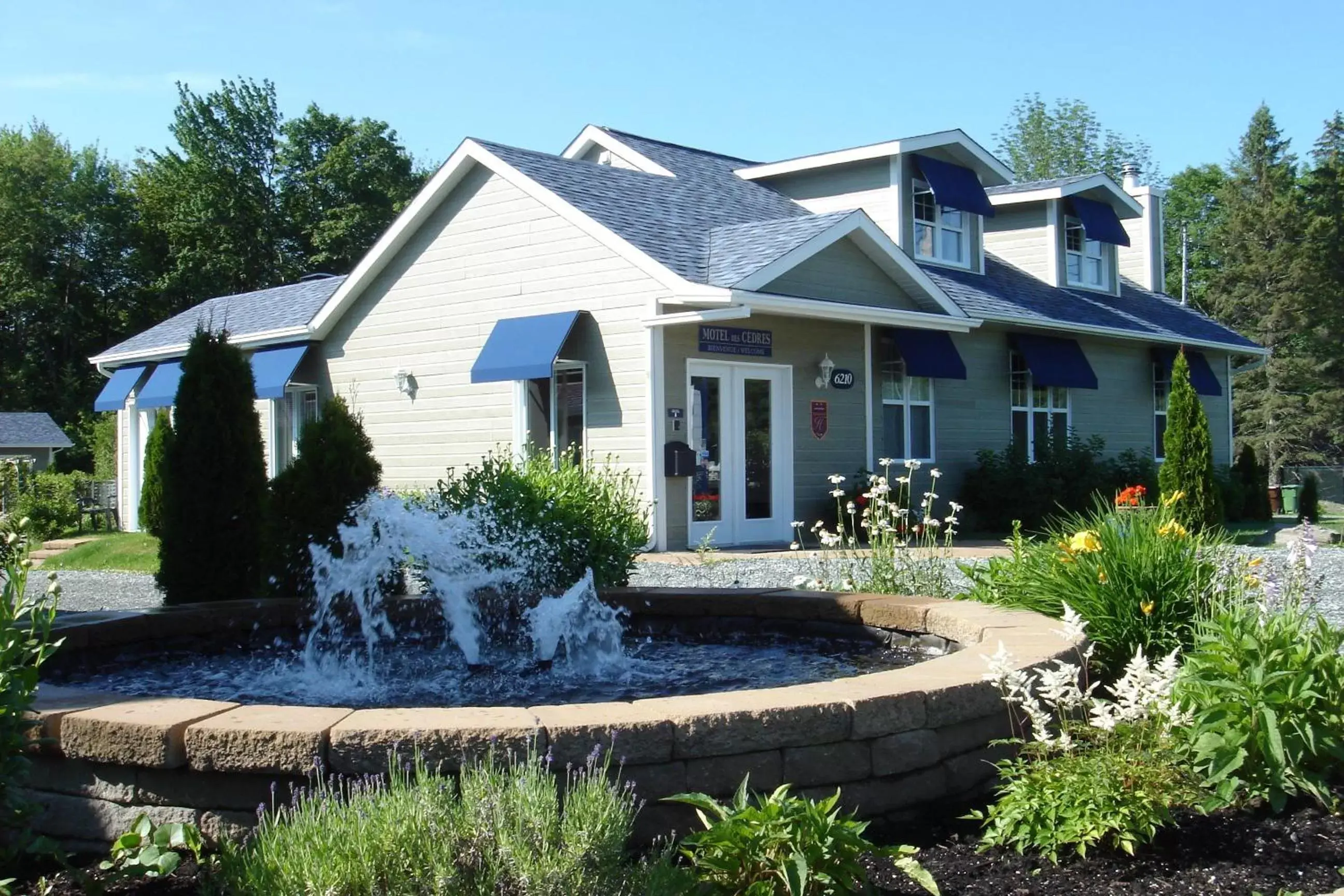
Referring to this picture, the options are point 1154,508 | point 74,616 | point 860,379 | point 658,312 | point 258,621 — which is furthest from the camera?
point 860,379

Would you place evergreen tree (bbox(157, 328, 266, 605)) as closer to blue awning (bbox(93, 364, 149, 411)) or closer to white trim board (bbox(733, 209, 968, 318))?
white trim board (bbox(733, 209, 968, 318))

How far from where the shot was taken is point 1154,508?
26.1 ft

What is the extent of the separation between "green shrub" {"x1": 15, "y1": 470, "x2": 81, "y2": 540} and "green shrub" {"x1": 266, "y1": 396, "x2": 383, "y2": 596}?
15724 millimetres

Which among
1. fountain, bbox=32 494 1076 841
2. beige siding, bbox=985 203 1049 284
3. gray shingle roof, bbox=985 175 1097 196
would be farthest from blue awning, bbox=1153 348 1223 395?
fountain, bbox=32 494 1076 841

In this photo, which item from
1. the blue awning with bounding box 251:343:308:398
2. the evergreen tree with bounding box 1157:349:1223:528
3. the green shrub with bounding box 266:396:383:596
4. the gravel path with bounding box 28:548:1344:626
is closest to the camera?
the green shrub with bounding box 266:396:383:596

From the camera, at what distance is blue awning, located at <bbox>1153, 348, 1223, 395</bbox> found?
24906 millimetres

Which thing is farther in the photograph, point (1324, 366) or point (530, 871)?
point (1324, 366)

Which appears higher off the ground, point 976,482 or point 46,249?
point 46,249

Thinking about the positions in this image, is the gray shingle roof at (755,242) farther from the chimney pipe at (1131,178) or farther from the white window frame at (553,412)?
the chimney pipe at (1131,178)

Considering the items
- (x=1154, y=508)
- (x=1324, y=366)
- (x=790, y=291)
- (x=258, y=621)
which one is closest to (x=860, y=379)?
(x=790, y=291)

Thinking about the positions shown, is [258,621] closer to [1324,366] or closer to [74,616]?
[74,616]

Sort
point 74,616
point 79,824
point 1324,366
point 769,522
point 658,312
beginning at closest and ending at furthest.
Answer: point 79,824
point 74,616
point 658,312
point 769,522
point 1324,366

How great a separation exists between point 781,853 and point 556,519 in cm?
596

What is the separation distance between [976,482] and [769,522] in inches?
175
